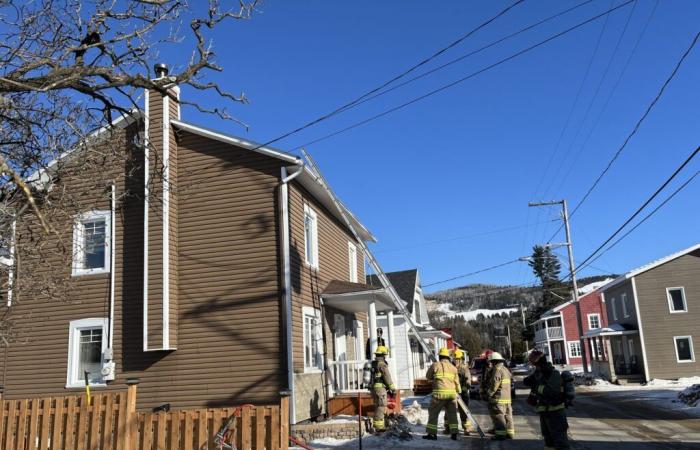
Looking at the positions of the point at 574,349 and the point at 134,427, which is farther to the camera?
the point at 574,349

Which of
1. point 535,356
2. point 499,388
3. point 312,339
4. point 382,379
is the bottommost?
point 499,388

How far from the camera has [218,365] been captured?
1451 cm

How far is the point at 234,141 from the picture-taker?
15.5 metres

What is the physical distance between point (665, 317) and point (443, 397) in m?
24.9

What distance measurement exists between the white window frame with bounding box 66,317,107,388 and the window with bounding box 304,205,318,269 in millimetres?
5553

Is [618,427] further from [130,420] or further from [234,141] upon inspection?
[234,141]

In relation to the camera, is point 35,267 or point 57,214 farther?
point 35,267

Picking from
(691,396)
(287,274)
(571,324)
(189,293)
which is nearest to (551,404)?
(287,274)

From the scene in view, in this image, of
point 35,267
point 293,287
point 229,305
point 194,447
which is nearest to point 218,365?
point 229,305

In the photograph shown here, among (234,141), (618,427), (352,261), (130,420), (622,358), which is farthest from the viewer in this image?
(622,358)

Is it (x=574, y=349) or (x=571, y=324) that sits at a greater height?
(x=571, y=324)

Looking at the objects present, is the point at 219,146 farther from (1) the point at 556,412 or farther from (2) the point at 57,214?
(1) the point at 556,412

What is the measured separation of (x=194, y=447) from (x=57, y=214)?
5.10 meters

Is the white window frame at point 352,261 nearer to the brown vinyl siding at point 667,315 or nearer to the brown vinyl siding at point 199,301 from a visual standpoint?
the brown vinyl siding at point 199,301
